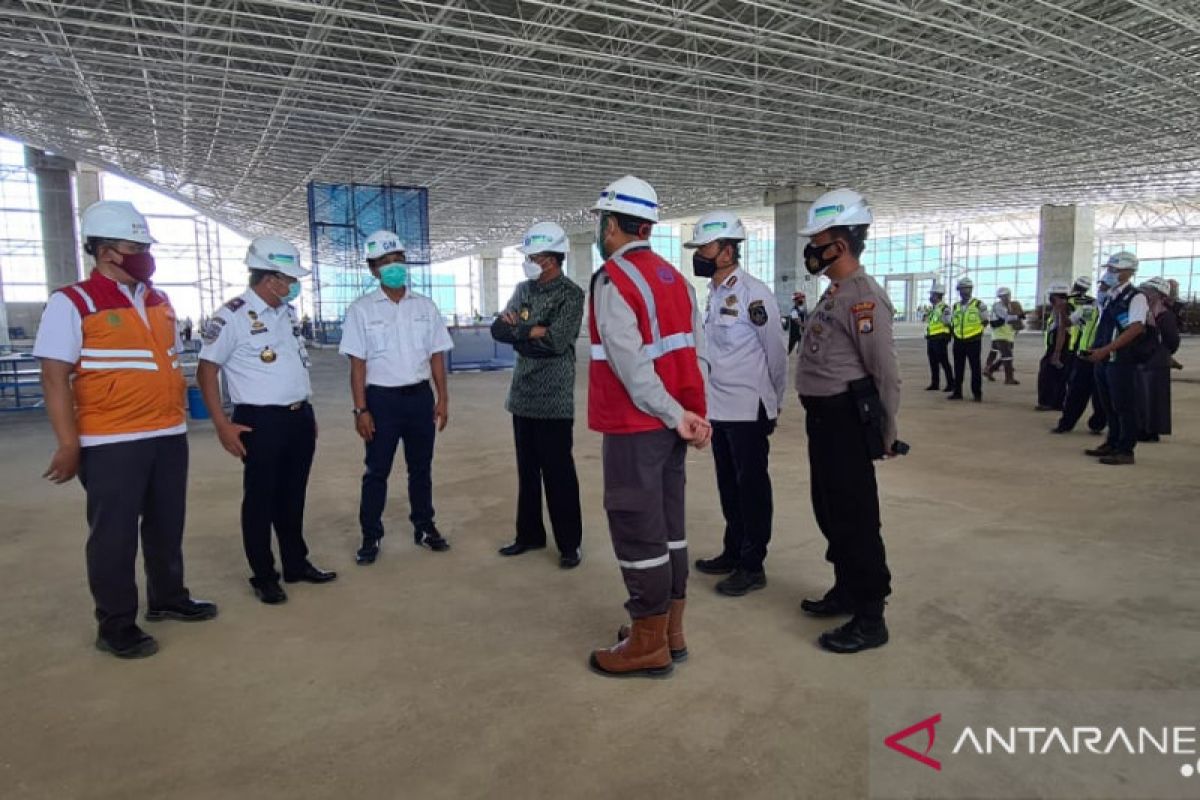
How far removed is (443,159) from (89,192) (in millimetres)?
18959

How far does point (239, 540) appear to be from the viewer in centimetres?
418

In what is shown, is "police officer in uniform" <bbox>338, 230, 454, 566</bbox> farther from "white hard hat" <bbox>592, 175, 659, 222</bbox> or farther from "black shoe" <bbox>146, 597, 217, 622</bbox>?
"white hard hat" <bbox>592, 175, 659, 222</bbox>

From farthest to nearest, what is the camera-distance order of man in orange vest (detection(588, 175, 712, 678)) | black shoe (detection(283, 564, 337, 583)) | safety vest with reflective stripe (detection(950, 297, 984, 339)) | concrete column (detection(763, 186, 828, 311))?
1. concrete column (detection(763, 186, 828, 311))
2. safety vest with reflective stripe (detection(950, 297, 984, 339))
3. black shoe (detection(283, 564, 337, 583))
4. man in orange vest (detection(588, 175, 712, 678))

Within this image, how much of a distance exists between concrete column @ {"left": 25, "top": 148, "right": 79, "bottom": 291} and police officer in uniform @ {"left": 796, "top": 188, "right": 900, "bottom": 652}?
30.7 metres

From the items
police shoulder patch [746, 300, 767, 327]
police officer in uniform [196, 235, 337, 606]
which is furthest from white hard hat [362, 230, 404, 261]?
police shoulder patch [746, 300, 767, 327]

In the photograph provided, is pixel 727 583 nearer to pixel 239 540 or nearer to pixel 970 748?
pixel 970 748

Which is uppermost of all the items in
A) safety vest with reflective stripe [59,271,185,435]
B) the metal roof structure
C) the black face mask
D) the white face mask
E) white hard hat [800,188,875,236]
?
the metal roof structure

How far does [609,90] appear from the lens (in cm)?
1662

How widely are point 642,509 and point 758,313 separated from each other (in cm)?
123

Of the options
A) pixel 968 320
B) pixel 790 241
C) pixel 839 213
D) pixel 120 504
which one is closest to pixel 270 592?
pixel 120 504

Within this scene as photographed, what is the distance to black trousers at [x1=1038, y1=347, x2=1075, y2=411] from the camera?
27.3 ft

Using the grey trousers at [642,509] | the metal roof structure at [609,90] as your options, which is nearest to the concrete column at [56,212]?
the metal roof structure at [609,90]

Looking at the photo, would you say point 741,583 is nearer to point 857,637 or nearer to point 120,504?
point 857,637

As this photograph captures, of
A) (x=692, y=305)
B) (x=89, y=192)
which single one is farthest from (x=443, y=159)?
(x=692, y=305)
